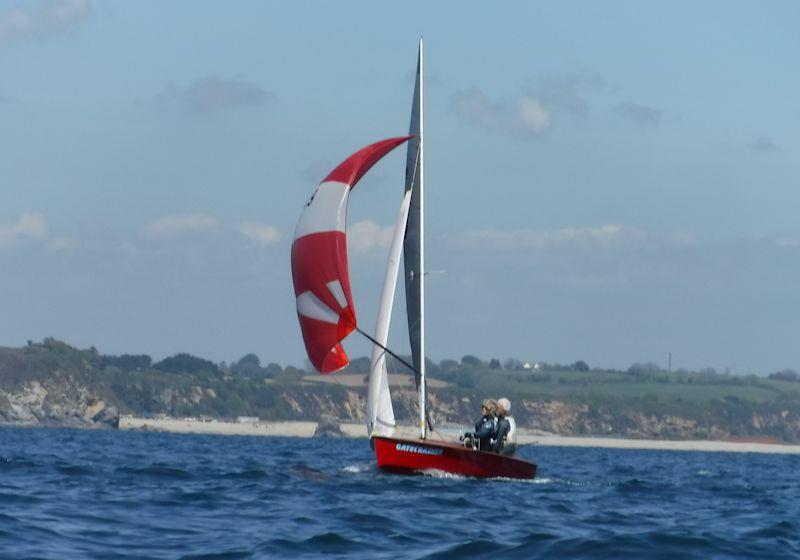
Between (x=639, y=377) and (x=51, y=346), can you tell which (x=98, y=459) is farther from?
(x=639, y=377)

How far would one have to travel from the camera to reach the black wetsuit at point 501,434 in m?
27.7

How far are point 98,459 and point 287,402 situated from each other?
114m

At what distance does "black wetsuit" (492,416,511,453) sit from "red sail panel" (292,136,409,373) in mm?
3106

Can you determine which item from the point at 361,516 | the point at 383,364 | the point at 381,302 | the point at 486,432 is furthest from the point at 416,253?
the point at 361,516

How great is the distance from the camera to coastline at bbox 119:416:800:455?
373 ft

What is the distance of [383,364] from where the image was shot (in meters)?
29.0

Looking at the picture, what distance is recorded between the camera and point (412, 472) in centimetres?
2747

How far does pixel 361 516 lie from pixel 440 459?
8.04m

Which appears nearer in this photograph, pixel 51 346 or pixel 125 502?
pixel 125 502

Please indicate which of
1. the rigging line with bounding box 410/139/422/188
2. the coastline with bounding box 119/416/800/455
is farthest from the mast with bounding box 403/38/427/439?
the coastline with bounding box 119/416/800/455

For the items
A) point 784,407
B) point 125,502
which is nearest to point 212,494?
point 125,502

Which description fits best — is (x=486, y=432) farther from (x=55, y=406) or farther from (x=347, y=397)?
(x=347, y=397)

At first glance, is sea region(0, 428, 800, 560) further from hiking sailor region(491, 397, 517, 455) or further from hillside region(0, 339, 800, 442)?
hillside region(0, 339, 800, 442)

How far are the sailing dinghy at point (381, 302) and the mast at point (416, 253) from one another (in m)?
0.02
